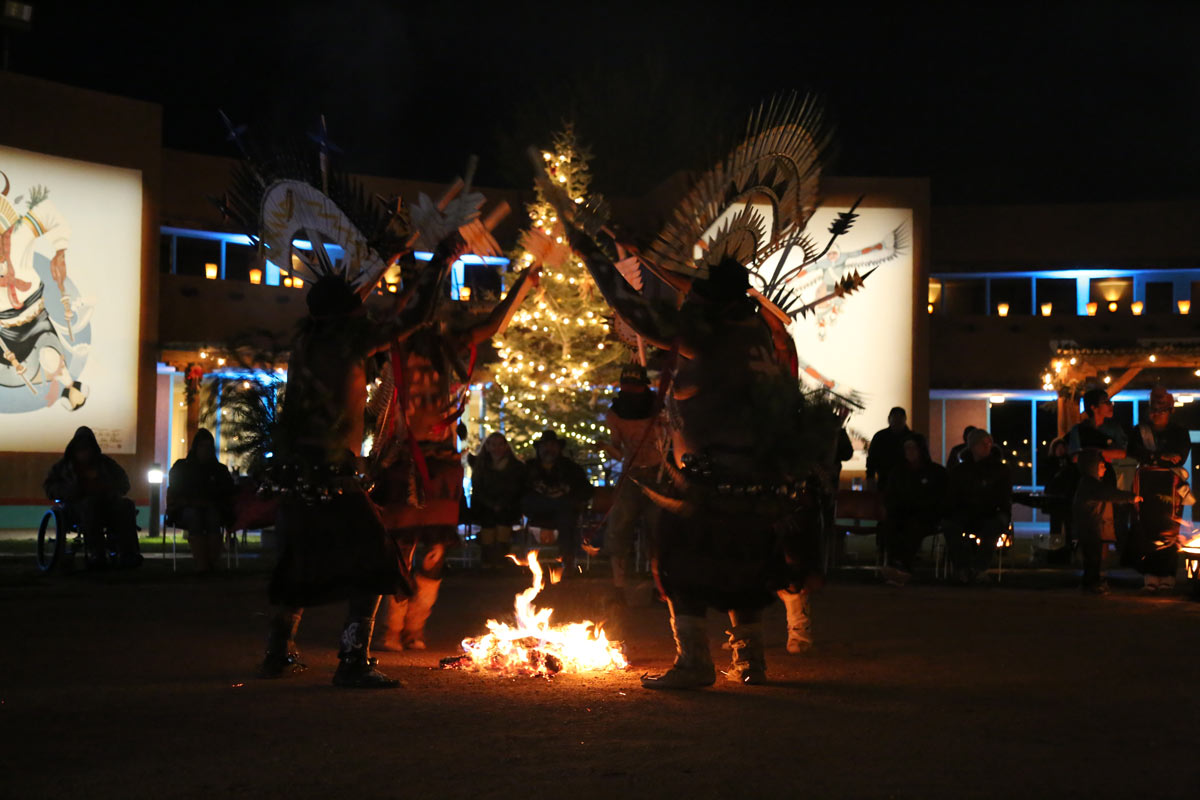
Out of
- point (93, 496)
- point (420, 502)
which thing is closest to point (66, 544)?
point (93, 496)

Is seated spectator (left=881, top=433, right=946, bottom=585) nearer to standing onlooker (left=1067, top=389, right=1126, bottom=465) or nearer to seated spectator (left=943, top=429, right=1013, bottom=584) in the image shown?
seated spectator (left=943, top=429, right=1013, bottom=584)

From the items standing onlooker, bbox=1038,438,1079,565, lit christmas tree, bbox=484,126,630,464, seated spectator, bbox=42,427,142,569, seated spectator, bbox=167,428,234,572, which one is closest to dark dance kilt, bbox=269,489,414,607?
seated spectator, bbox=167,428,234,572

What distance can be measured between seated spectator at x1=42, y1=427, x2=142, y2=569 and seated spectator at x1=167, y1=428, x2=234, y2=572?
19.1 inches

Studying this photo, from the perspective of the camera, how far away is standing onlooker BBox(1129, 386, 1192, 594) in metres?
12.0

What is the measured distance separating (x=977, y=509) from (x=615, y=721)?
868 cm

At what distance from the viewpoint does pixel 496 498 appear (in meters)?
15.1

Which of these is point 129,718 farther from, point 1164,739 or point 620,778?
point 1164,739

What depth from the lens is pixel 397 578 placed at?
6598 mm

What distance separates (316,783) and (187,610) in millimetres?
6092

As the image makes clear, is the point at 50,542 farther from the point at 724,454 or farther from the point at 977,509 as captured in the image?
the point at 724,454

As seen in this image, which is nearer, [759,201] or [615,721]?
[615,721]

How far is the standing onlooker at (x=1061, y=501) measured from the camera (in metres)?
15.5

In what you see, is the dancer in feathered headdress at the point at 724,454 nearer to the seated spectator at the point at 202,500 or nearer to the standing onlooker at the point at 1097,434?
the standing onlooker at the point at 1097,434

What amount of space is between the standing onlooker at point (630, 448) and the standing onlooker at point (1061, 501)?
6991 mm
